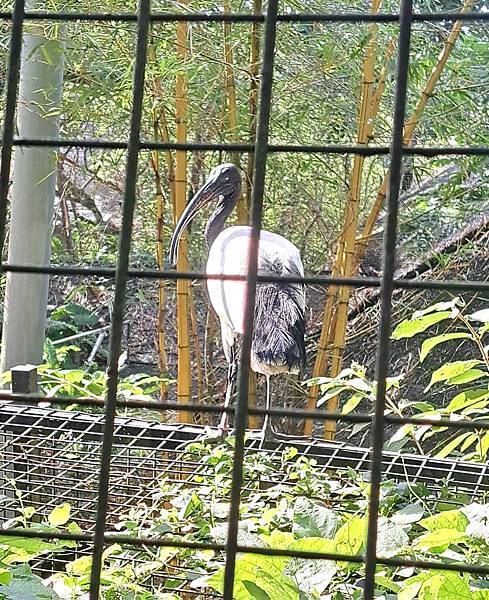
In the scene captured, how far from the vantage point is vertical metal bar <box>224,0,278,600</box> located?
650mm

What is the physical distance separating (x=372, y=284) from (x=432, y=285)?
0.04 meters

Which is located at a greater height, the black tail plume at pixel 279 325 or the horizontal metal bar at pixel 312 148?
the horizontal metal bar at pixel 312 148

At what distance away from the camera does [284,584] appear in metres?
0.83

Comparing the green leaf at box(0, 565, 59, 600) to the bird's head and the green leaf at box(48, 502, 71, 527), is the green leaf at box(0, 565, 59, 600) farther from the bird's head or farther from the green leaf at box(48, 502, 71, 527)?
the bird's head

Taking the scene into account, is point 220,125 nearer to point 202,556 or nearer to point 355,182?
point 355,182

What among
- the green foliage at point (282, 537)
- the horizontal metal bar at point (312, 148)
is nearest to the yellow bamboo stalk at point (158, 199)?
the green foliage at point (282, 537)

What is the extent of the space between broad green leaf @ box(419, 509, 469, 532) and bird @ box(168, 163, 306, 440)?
0.99m

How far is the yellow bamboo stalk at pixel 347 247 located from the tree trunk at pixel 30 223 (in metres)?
0.65

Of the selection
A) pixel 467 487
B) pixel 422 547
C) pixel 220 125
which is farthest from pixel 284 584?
pixel 220 125

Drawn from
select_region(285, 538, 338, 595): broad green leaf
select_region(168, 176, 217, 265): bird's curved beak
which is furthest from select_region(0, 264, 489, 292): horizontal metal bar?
select_region(168, 176, 217, 265): bird's curved beak

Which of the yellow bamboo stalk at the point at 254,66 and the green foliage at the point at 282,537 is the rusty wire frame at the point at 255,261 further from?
the yellow bamboo stalk at the point at 254,66

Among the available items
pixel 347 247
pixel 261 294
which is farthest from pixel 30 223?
pixel 347 247

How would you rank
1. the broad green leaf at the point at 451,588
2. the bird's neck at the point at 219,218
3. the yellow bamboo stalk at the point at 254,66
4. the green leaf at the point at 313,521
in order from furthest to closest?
1. the bird's neck at the point at 219,218
2. the yellow bamboo stalk at the point at 254,66
3. the green leaf at the point at 313,521
4. the broad green leaf at the point at 451,588

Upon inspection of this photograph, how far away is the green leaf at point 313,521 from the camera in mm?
899
